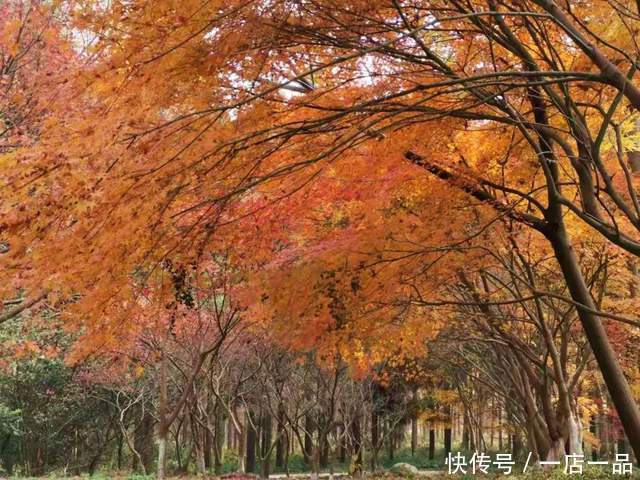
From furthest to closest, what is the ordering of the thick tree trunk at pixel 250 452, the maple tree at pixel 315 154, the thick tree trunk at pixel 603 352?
the thick tree trunk at pixel 250 452
the thick tree trunk at pixel 603 352
the maple tree at pixel 315 154

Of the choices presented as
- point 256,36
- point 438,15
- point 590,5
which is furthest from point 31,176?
point 590,5

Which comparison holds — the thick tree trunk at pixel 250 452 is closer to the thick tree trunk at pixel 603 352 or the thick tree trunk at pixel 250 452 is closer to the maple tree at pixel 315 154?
the maple tree at pixel 315 154

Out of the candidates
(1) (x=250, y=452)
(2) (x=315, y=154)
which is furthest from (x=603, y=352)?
(1) (x=250, y=452)

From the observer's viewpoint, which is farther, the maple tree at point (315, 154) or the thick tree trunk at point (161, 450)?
the thick tree trunk at point (161, 450)

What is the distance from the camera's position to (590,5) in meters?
4.93

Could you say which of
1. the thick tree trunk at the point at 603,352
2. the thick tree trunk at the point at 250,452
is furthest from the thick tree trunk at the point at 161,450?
the thick tree trunk at the point at 250,452

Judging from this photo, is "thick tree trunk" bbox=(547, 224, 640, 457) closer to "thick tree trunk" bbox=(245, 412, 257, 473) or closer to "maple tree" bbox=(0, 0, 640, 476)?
"maple tree" bbox=(0, 0, 640, 476)

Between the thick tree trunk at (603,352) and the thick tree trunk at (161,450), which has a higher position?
the thick tree trunk at (603,352)

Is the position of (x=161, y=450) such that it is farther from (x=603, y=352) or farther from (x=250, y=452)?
(x=250, y=452)

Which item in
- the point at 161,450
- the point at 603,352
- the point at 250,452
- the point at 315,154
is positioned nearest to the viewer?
the point at 315,154

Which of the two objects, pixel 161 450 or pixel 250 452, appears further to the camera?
pixel 250 452

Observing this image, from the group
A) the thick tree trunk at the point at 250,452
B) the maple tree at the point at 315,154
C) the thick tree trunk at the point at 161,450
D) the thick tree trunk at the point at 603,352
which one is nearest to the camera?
the maple tree at the point at 315,154

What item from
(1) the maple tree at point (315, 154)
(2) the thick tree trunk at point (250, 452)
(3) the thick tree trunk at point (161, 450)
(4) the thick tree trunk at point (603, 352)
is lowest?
(2) the thick tree trunk at point (250, 452)

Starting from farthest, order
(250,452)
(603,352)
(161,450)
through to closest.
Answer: (250,452)
(161,450)
(603,352)
